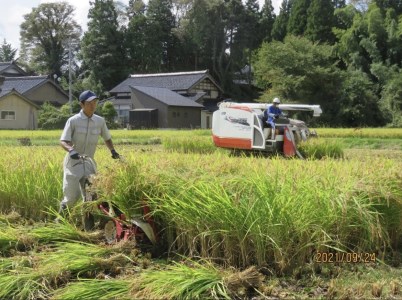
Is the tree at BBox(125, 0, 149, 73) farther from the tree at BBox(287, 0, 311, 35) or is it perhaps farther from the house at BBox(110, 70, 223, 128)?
the tree at BBox(287, 0, 311, 35)

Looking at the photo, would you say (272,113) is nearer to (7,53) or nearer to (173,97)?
(173,97)

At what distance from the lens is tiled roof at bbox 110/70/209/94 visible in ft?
128

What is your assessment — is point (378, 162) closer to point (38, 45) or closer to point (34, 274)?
point (34, 274)

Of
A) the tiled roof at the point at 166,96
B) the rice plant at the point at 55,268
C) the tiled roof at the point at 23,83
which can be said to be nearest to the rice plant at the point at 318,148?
the rice plant at the point at 55,268

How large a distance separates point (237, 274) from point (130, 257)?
3.34ft

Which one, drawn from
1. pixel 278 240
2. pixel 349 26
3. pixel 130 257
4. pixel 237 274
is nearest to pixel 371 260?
pixel 278 240

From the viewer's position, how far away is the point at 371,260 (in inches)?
143

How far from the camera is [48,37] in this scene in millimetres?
49125

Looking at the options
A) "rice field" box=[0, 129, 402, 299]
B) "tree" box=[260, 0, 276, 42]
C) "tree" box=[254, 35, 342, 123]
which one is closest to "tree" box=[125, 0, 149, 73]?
"tree" box=[260, 0, 276, 42]

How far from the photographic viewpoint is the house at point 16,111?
32500mm

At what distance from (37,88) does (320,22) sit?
22.9m

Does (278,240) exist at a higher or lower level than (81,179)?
lower

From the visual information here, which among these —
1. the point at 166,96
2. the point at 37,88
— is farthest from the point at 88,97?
the point at 37,88

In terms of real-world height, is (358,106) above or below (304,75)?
below
